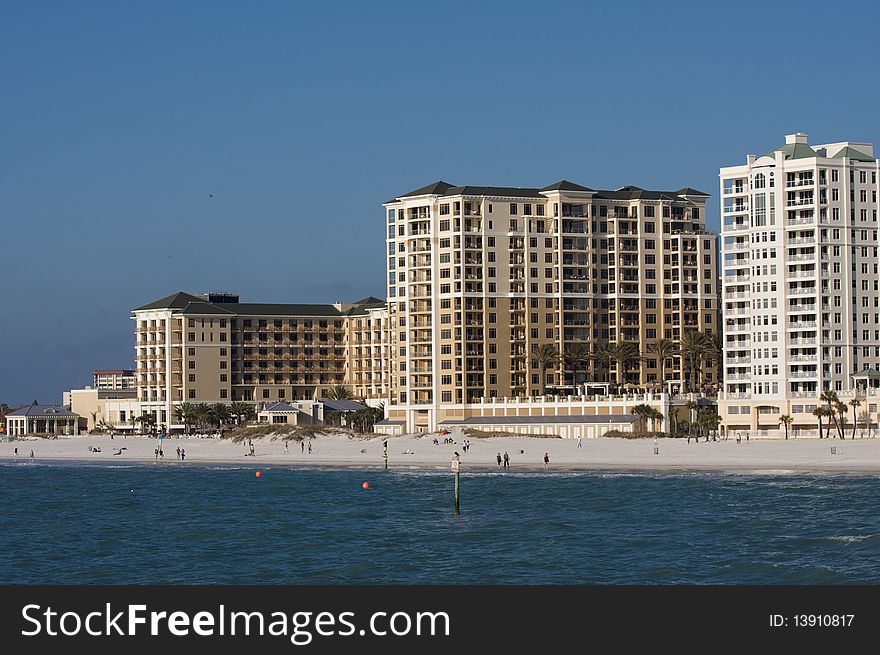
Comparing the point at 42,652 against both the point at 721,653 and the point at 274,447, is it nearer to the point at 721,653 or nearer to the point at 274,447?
the point at 721,653

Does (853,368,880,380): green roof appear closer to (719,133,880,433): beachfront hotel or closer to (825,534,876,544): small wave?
(719,133,880,433): beachfront hotel

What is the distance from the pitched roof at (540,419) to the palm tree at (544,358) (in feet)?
39.2

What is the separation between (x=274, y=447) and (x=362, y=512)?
87847mm

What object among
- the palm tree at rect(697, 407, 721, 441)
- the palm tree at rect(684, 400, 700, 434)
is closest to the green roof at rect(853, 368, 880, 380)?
the palm tree at rect(697, 407, 721, 441)

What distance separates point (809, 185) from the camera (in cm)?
16012

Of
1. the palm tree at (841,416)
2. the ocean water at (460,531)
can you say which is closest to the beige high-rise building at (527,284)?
the palm tree at (841,416)

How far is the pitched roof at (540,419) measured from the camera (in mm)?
162250

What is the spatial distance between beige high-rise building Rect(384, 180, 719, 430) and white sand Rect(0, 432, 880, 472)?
16.4 m

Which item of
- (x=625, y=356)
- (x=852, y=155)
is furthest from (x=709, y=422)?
(x=852, y=155)

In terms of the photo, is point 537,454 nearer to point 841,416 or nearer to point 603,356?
point 841,416

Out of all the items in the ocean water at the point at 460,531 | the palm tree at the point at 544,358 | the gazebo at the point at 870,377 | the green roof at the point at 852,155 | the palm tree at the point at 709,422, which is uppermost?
the green roof at the point at 852,155

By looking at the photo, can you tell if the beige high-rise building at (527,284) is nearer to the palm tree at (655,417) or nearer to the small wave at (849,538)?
the palm tree at (655,417)

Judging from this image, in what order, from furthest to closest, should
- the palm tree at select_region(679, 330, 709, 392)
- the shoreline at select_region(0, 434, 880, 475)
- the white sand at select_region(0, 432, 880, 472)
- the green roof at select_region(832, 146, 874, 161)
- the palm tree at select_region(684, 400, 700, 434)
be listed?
1. the palm tree at select_region(679, 330, 709, 392)
2. the palm tree at select_region(684, 400, 700, 434)
3. the green roof at select_region(832, 146, 874, 161)
4. the white sand at select_region(0, 432, 880, 472)
5. the shoreline at select_region(0, 434, 880, 475)

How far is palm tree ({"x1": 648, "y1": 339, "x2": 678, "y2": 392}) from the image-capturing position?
189925mm
